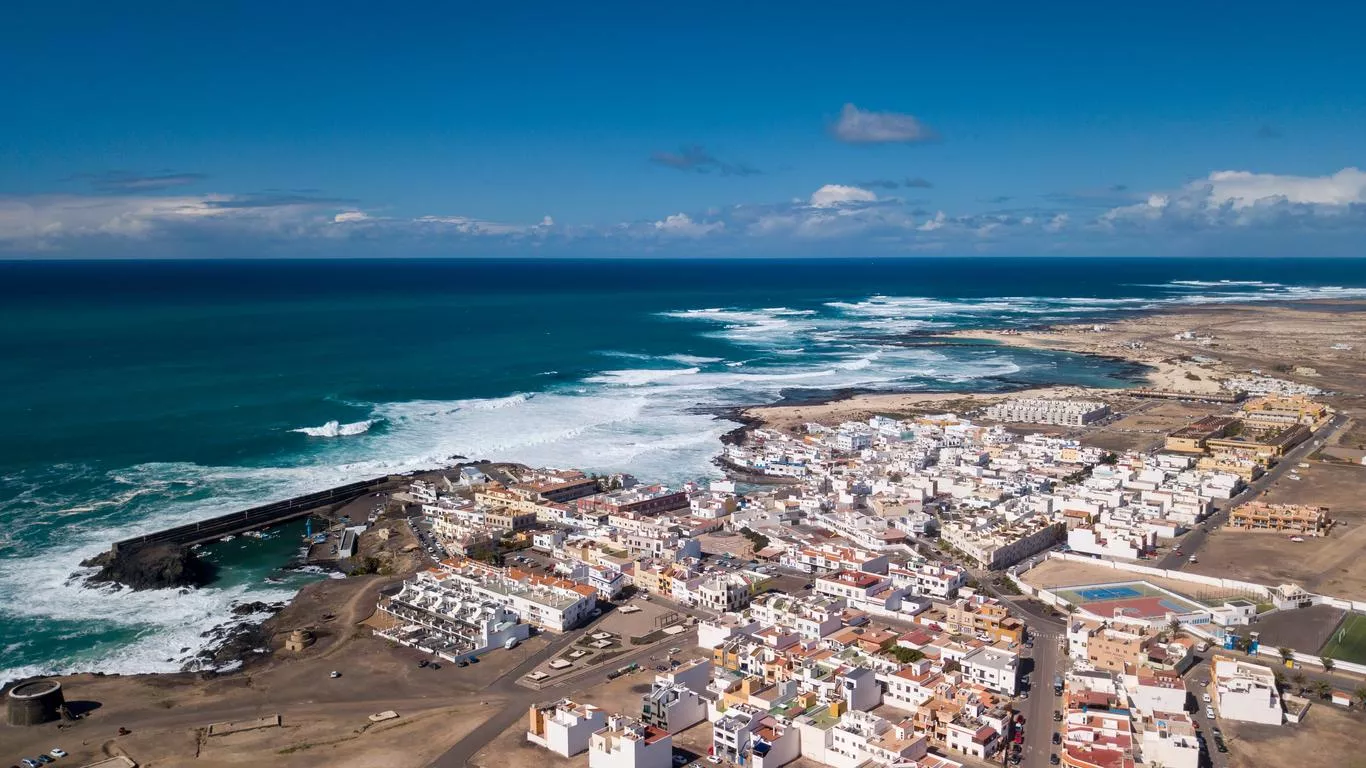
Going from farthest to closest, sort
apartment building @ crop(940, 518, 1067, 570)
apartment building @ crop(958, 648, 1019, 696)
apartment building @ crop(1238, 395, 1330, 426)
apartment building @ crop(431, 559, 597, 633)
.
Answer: apartment building @ crop(1238, 395, 1330, 426) < apartment building @ crop(940, 518, 1067, 570) < apartment building @ crop(431, 559, 597, 633) < apartment building @ crop(958, 648, 1019, 696)

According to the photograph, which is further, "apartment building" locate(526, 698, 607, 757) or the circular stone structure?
the circular stone structure

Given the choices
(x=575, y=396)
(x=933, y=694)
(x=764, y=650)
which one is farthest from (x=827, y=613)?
(x=575, y=396)

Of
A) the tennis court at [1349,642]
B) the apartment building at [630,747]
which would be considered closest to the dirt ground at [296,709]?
the apartment building at [630,747]

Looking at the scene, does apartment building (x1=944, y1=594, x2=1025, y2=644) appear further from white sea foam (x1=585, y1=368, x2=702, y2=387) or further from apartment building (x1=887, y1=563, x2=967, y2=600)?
white sea foam (x1=585, y1=368, x2=702, y2=387)

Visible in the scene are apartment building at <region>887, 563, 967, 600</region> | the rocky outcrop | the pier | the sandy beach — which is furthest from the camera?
the sandy beach

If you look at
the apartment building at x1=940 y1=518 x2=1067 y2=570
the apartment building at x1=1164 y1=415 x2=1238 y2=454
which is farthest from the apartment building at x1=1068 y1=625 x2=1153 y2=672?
the apartment building at x1=1164 y1=415 x2=1238 y2=454

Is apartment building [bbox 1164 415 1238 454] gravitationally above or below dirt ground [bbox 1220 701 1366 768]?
above

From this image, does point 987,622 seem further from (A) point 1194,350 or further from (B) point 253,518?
(A) point 1194,350
